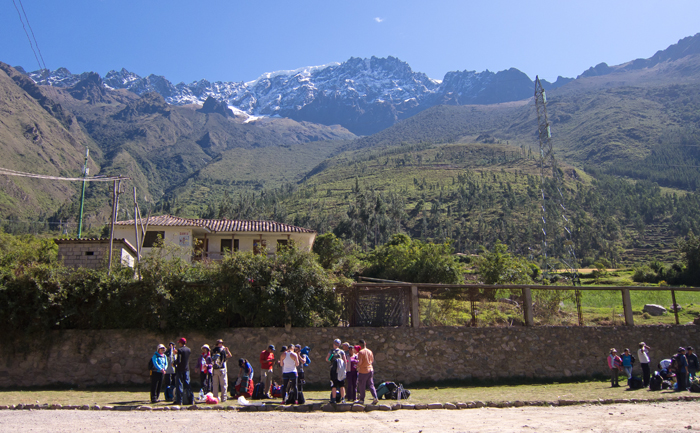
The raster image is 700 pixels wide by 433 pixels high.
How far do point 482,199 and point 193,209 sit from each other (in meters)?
87.9

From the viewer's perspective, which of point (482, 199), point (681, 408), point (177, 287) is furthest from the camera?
point (482, 199)

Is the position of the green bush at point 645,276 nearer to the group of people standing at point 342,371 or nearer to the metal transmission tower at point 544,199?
the metal transmission tower at point 544,199

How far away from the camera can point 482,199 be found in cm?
11606

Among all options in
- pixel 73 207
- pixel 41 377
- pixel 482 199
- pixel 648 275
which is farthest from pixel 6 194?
pixel 648 275

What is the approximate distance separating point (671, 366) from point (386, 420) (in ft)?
31.2

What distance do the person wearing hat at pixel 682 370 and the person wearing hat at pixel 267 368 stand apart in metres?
11.4

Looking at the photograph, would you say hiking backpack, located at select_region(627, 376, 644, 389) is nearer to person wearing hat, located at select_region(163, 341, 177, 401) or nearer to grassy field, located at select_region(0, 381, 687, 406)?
grassy field, located at select_region(0, 381, 687, 406)

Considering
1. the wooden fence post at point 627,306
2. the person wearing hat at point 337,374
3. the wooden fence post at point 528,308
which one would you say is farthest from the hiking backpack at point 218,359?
the wooden fence post at point 627,306

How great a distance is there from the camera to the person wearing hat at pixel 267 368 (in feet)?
39.9

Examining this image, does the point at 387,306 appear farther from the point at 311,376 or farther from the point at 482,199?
the point at 482,199

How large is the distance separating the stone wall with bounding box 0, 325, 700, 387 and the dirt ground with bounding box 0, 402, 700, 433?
413 centimetres

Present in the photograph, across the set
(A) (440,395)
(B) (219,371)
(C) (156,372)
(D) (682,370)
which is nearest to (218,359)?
(B) (219,371)

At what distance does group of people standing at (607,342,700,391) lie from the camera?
42.2 ft

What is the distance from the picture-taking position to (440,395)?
12789 mm
